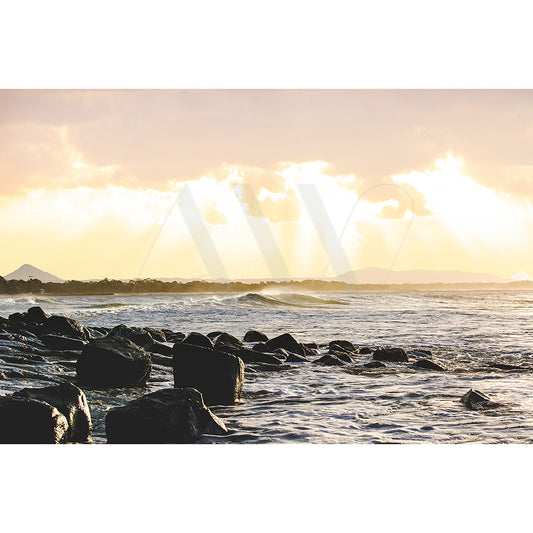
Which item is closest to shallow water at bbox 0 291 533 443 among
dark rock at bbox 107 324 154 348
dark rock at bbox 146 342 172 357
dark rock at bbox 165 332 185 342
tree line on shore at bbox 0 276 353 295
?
dark rock at bbox 146 342 172 357

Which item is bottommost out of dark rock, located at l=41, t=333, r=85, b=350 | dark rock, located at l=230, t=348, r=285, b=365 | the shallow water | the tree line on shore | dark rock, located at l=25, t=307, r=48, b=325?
the shallow water

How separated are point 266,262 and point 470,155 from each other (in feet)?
16.1

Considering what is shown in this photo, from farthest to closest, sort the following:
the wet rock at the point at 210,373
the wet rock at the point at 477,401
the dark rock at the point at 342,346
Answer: the dark rock at the point at 342,346
the wet rock at the point at 210,373
the wet rock at the point at 477,401

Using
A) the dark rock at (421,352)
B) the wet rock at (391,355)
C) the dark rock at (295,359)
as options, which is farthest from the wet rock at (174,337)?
the dark rock at (421,352)

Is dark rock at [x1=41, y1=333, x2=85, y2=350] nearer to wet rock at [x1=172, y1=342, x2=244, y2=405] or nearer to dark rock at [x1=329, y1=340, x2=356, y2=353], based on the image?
wet rock at [x1=172, y1=342, x2=244, y2=405]

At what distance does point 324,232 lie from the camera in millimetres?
11969

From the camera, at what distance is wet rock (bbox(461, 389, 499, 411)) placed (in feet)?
18.3

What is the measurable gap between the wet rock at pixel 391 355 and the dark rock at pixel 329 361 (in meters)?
0.78

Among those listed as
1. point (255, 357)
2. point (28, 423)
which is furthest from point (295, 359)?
point (28, 423)

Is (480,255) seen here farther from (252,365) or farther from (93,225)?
(93,225)

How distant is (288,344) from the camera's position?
10117 mm

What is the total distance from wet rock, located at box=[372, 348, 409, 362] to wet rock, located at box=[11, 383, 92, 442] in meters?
5.85

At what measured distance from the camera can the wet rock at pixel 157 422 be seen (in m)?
4.39

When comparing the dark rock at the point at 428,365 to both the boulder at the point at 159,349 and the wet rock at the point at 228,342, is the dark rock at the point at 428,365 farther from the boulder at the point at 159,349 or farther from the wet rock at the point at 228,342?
the boulder at the point at 159,349
